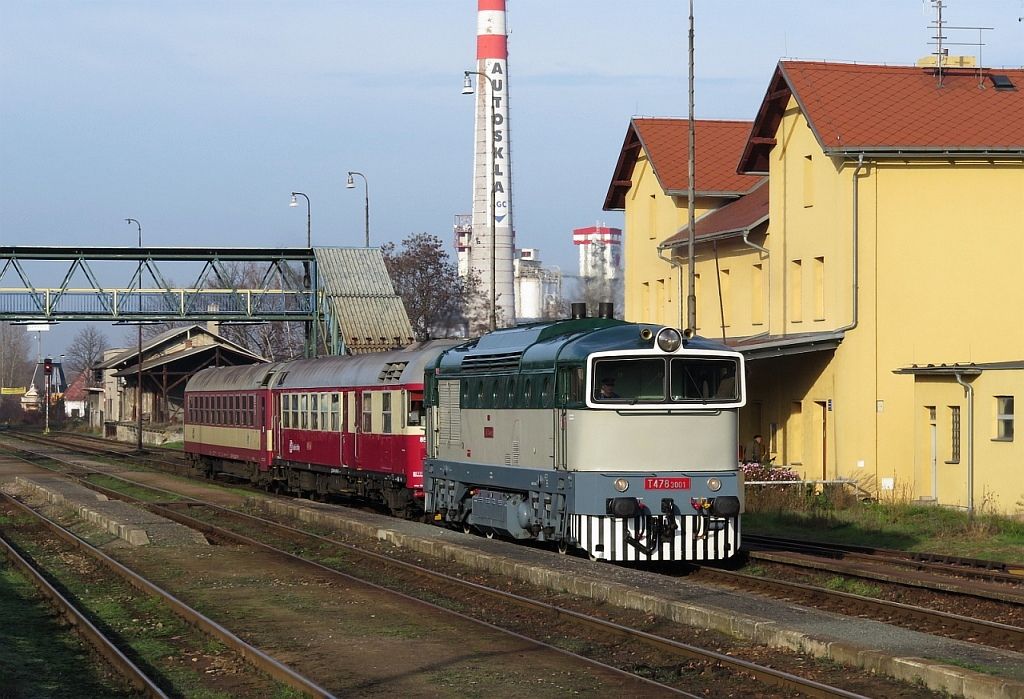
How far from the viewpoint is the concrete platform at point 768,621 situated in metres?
11.2

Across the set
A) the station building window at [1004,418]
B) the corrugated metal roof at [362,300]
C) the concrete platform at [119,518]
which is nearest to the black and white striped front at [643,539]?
the concrete platform at [119,518]

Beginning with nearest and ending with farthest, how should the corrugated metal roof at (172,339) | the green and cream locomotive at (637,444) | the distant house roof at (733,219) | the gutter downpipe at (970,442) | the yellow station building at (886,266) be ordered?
1. the green and cream locomotive at (637,444)
2. the gutter downpipe at (970,442)
3. the yellow station building at (886,266)
4. the distant house roof at (733,219)
5. the corrugated metal roof at (172,339)

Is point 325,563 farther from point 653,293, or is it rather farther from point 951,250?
point 653,293

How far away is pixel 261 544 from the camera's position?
23.9m

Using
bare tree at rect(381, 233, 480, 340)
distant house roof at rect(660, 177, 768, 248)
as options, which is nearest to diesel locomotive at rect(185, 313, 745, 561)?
distant house roof at rect(660, 177, 768, 248)

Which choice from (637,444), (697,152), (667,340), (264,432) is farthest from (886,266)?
(637,444)

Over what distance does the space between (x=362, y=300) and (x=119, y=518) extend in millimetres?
31135

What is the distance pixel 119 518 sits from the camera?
88.5 feet

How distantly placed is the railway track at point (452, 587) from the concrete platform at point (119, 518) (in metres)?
0.79

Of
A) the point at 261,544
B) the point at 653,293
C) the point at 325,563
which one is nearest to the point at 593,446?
the point at 325,563

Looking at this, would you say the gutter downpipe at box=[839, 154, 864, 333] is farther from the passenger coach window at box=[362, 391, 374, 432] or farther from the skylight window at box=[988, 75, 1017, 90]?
the passenger coach window at box=[362, 391, 374, 432]

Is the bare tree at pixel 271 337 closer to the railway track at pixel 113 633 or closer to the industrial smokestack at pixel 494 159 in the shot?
the industrial smokestack at pixel 494 159

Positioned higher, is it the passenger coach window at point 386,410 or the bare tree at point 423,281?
the bare tree at point 423,281

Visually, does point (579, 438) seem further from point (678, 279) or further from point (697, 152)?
point (697, 152)
